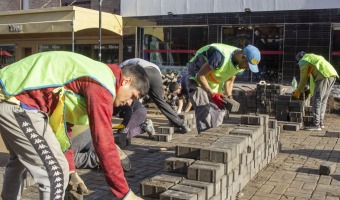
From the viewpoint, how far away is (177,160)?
3955 millimetres

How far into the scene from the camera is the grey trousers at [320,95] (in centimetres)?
820

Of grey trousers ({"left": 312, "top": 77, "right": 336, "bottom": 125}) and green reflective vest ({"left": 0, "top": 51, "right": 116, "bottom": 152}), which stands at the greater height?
green reflective vest ({"left": 0, "top": 51, "right": 116, "bottom": 152})

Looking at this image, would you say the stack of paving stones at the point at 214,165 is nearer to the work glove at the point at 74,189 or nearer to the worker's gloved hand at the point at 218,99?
the worker's gloved hand at the point at 218,99

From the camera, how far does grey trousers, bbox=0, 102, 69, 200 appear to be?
2.76 metres

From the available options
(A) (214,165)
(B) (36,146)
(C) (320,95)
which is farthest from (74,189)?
(C) (320,95)

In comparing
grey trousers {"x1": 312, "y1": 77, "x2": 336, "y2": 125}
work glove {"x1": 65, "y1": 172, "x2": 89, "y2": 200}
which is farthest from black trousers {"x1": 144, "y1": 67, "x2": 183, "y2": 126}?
work glove {"x1": 65, "y1": 172, "x2": 89, "y2": 200}

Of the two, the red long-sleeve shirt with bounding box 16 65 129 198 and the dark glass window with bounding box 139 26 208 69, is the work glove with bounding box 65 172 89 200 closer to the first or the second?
the red long-sleeve shirt with bounding box 16 65 129 198

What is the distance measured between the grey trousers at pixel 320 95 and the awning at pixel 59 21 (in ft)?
35.3

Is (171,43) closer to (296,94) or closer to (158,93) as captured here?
(296,94)

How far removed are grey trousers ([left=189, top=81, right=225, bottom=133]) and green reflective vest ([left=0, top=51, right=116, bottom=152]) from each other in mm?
3002

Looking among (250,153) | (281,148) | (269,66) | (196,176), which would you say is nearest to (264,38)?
(269,66)

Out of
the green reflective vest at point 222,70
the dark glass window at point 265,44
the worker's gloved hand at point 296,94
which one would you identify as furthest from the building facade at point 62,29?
the green reflective vest at point 222,70

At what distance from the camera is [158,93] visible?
23.9 ft

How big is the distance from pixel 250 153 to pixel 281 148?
2028 millimetres
